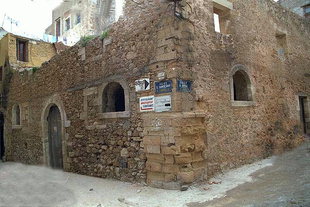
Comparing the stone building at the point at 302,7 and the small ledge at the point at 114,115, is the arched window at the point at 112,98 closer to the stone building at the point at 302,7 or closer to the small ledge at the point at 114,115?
the small ledge at the point at 114,115

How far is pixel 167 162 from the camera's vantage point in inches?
181

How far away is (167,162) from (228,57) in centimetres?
288

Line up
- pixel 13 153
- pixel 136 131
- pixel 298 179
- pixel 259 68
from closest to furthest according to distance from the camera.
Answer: pixel 298 179
pixel 136 131
pixel 259 68
pixel 13 153

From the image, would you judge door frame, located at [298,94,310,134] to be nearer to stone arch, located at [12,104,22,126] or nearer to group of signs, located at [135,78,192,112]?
group of signs, located at [135,78,192,112]

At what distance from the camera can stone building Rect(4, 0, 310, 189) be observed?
4738 mm

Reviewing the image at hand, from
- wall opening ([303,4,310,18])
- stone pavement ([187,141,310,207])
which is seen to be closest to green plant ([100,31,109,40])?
stone pavement ([187,141,310,207])

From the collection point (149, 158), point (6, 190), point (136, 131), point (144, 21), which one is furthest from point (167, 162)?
point (6, 190)

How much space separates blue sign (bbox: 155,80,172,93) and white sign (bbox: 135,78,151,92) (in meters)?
0.22

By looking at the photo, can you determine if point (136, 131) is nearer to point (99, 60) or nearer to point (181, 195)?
point (181, 195)

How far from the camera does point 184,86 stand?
185 inches

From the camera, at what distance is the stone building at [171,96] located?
4.74m

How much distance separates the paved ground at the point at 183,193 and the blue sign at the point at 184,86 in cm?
173

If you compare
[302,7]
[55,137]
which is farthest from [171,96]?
[302,7]

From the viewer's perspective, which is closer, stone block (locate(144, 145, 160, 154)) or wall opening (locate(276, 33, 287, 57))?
stone block (locate(144, 145, 160, 154))
